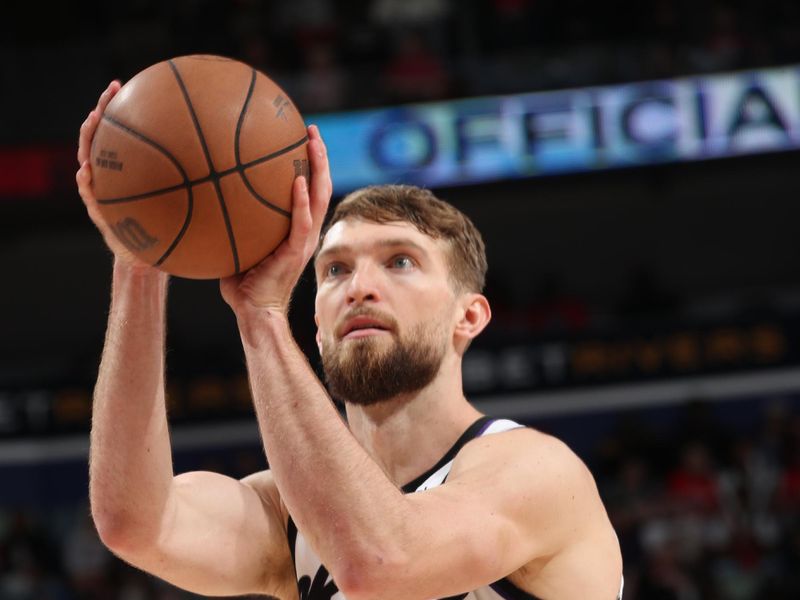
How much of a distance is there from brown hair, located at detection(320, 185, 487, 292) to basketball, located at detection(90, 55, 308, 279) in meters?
0.63

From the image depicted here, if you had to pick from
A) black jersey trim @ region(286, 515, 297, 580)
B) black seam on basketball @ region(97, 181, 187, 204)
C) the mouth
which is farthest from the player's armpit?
black seam on basketball @ region(97, 181, 187, 204)

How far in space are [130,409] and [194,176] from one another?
0.62 m

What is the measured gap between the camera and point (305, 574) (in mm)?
3326

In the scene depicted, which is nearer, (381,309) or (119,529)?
(119,529)

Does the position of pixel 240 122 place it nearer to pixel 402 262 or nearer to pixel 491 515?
pixel 402 262

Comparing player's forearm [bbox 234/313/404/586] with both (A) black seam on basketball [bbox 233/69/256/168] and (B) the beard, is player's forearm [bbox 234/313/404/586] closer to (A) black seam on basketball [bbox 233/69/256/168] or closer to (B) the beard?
(A) black seam on basketball [bbox 233/69/256/168]

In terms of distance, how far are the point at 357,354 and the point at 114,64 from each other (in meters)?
8.55

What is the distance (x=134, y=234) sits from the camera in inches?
107

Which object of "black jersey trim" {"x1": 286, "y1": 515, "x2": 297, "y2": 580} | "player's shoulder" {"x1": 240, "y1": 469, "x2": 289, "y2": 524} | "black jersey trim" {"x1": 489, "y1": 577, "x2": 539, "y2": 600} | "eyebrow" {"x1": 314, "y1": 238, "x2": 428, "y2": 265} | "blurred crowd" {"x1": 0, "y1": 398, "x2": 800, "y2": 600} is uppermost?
"eyebrow" {"x1": 314, "y1": 238, "x2": 428, "y2": 265}

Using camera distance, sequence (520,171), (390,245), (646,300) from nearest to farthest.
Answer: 1. (390,245)
2. (520,171)
3. (646,300)

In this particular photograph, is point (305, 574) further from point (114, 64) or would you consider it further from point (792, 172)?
point (792, 172)

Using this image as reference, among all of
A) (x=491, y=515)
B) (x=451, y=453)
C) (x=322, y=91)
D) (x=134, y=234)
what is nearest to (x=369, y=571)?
(x=491, y=515)

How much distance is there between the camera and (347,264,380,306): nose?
3139 mm

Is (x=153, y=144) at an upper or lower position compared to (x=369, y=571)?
upper
